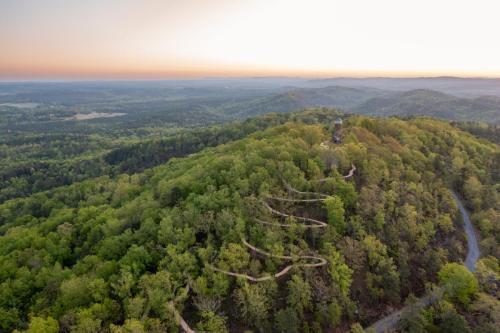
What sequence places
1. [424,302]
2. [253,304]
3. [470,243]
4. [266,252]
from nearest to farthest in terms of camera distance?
[253,304]
[424,302]
[266,252]
[470,243]

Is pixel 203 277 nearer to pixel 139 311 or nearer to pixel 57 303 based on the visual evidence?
pixel 139 311

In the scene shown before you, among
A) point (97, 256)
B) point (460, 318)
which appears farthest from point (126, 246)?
point (460, 318)

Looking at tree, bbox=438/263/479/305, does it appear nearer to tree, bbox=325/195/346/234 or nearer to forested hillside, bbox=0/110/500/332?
forested hillside, bbox=0/110/500/332

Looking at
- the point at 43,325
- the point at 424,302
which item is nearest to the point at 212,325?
the point at 43,325

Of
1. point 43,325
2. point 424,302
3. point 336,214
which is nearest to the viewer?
point 43,325

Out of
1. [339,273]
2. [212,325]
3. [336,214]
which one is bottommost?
[212,325]

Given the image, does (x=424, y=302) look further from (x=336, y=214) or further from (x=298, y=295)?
(x=298, y=295)

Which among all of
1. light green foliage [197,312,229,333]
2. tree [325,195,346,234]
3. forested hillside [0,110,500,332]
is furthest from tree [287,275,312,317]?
tree [325,195,346,234]

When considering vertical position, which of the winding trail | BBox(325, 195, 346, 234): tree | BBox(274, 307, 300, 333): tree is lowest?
the winding trail
